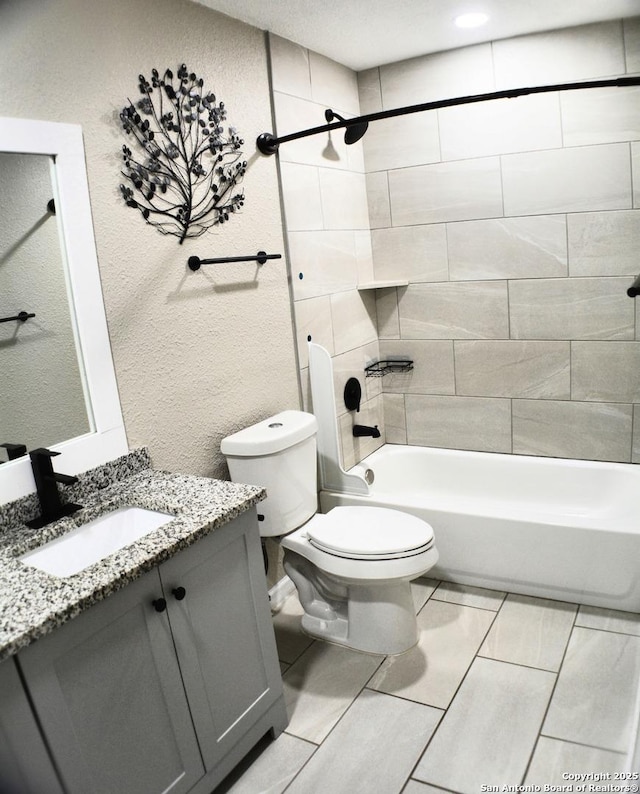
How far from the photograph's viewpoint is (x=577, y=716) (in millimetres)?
2062

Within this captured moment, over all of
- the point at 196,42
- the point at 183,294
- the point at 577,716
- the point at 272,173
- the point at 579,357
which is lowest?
the point at 577,716

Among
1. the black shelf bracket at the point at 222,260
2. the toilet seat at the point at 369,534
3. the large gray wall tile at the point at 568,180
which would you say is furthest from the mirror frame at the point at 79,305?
the large gray wall tile at the point at 568,180

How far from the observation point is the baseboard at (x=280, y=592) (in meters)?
2.86

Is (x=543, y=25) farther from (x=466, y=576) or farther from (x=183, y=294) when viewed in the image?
(x=466, y=576)

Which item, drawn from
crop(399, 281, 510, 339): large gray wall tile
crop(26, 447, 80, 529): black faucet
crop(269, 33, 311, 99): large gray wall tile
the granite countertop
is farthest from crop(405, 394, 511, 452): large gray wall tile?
crop(26, 447, 80, 529): black faucet

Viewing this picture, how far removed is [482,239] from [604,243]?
22.4 inches

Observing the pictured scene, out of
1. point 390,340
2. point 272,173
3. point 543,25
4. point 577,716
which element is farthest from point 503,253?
point 577,716

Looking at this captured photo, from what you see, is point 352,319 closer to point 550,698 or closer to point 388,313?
point 388,313

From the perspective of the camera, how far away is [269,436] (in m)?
2.44

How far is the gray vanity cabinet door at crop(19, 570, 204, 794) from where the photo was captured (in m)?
1.39

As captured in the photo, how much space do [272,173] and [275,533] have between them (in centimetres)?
151

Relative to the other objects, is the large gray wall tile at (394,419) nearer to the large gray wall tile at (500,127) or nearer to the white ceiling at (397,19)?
the large gray wall tile at (500,127)

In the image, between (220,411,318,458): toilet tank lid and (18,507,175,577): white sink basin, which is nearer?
(18,507,175,577): white sink basin

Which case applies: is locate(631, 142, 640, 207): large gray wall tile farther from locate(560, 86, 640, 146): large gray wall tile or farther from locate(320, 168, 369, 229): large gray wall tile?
locate(320, 168, 369, 229): large gray wall tile
